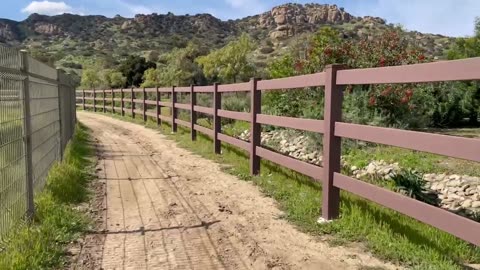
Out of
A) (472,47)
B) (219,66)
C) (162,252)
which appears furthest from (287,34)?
(162,252)

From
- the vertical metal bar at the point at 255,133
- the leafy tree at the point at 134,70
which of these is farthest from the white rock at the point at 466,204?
the leafy tree at the point at 134,70

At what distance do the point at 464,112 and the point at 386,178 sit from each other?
30.5ft

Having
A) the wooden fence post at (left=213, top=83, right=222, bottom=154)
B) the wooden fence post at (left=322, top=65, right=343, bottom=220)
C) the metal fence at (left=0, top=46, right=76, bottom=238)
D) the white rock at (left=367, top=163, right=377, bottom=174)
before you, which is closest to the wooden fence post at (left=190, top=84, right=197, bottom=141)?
the wooden fence post at (left=213, top=83, right=222, bottom=154)

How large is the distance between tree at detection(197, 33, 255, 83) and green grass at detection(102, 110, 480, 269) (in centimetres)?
2940

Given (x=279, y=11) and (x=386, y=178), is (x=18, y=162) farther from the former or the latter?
(x=279, y=11)

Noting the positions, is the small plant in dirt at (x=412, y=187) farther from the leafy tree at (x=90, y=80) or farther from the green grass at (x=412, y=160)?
the leafy tree at (x=90, y=80)

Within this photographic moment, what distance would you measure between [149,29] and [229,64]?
219 feet

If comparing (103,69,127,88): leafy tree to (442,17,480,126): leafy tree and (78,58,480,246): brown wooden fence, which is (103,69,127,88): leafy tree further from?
(78,58,480,246): brown wooden fence

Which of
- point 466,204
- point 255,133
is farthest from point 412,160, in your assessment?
point 255,133

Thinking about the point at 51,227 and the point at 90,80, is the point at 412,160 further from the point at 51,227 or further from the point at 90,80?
the point at 90,80

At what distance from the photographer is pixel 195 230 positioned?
17.4ft

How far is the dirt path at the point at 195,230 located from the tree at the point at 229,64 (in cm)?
2802

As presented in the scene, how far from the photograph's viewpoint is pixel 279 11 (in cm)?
10075

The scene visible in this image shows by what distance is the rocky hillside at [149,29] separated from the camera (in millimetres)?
83812
